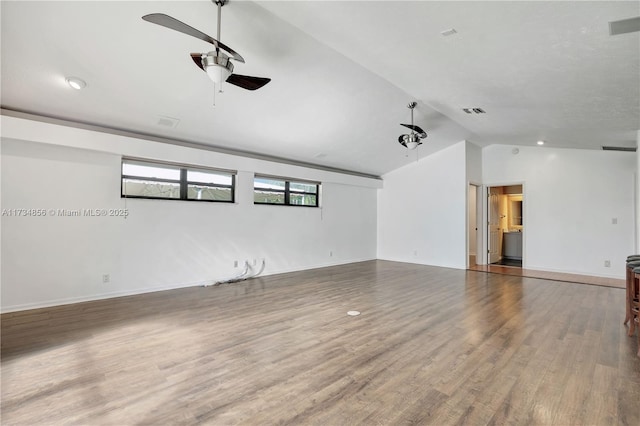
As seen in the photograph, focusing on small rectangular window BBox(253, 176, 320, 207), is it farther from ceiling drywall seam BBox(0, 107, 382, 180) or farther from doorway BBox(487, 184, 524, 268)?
doorway BBox(487, 184, 524, 268)

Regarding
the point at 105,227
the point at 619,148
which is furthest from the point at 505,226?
the point at 105,227

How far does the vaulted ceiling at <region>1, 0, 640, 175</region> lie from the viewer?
99.4 inches

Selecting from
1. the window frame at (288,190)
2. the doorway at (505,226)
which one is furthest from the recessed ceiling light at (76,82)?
the doorway at (505,226)

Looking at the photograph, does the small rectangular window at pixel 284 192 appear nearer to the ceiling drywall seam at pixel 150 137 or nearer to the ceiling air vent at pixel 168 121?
the ceiling drywall seam at pixel 150 137

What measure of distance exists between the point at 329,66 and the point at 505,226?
8160 millimetres

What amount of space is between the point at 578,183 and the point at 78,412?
8844 millimetres

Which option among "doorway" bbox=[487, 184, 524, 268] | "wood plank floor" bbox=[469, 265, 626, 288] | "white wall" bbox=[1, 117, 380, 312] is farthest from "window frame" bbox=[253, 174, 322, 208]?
"doorway" bbox=[487, 184, 524, 268]

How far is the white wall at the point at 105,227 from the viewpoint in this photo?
3.96 meters

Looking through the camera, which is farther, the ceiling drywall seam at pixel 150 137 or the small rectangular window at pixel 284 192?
the small rectangular window at pixel 284 192

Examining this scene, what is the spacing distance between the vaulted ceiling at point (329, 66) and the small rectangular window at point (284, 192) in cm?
130

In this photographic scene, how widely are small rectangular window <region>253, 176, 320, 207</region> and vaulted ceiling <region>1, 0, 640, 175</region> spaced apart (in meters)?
1.30

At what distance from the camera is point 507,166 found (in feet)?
24.9

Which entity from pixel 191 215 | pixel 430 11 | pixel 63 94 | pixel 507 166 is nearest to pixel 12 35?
pixel 63 94

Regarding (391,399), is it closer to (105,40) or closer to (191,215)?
(105,40)
